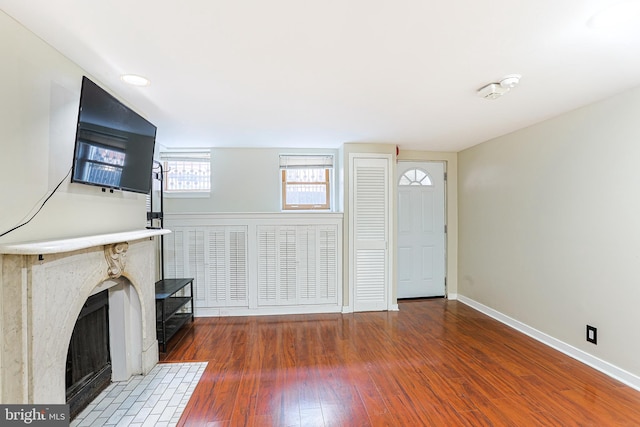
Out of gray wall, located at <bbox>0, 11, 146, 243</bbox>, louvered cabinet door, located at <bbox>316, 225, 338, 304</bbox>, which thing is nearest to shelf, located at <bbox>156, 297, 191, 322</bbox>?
gray wall, located at <bbox>0, 11, 146, 243</bbox>

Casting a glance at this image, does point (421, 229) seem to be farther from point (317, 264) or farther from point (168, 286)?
point (168, 286)

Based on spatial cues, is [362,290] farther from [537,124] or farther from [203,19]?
[203,19]

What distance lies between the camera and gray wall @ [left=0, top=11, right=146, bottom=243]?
1.27m

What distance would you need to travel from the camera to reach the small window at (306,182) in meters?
4.02

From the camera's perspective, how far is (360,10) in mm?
1255

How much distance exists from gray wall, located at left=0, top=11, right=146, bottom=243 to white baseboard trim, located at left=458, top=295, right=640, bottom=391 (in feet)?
13.2

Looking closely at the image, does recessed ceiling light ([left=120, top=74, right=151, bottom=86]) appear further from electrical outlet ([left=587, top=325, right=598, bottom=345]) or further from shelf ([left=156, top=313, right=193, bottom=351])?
electrical outlet ([left=587, top=325, right=598, bottom=345])

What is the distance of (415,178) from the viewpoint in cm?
419

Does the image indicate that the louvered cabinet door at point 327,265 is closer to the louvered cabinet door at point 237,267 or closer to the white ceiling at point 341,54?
the louvered cabinet door at point 237,267

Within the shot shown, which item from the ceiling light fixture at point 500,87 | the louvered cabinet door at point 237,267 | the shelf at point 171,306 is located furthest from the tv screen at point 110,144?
the ceiling light fixture at point 500,87

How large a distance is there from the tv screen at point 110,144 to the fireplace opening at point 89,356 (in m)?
0.90

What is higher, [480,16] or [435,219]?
[480,16]

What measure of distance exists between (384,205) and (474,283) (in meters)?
1.69

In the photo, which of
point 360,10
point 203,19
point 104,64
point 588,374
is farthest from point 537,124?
point 104,64
